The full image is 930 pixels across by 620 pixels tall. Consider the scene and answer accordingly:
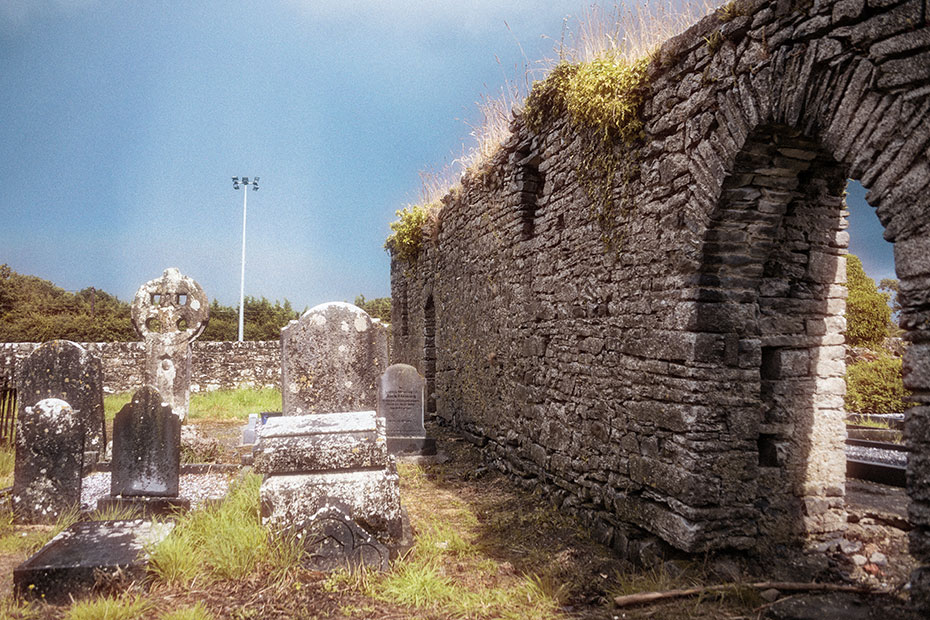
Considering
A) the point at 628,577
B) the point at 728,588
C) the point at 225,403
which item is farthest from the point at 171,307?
the point at 728,588

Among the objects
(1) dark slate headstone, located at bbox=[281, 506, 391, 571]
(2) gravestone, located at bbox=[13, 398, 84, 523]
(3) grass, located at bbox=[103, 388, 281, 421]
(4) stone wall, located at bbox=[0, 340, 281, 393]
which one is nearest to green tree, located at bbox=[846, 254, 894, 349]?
(1) dark slate headstone, located at bbox=[281, 506, 391, 571]

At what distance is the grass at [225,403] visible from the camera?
12375 millimetres

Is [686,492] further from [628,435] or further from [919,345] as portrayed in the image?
[919,345]

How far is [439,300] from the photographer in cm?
1050

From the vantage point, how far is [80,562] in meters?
3.38

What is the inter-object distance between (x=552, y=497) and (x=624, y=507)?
1.32m

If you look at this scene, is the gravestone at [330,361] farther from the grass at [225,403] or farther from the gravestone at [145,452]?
the grass at [225,403]

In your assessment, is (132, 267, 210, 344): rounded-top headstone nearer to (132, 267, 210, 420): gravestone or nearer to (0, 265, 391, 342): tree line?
(132, 267, 210, 420): gravestone

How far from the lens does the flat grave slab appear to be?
3.30m

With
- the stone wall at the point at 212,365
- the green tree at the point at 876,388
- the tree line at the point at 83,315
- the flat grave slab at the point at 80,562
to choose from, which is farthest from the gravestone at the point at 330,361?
the tree line at the point at 83,315

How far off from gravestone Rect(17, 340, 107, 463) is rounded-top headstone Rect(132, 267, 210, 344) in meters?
4.39

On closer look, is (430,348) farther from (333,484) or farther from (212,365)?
(212,365)

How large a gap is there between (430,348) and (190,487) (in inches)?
235

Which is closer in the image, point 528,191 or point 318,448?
point 318,448
